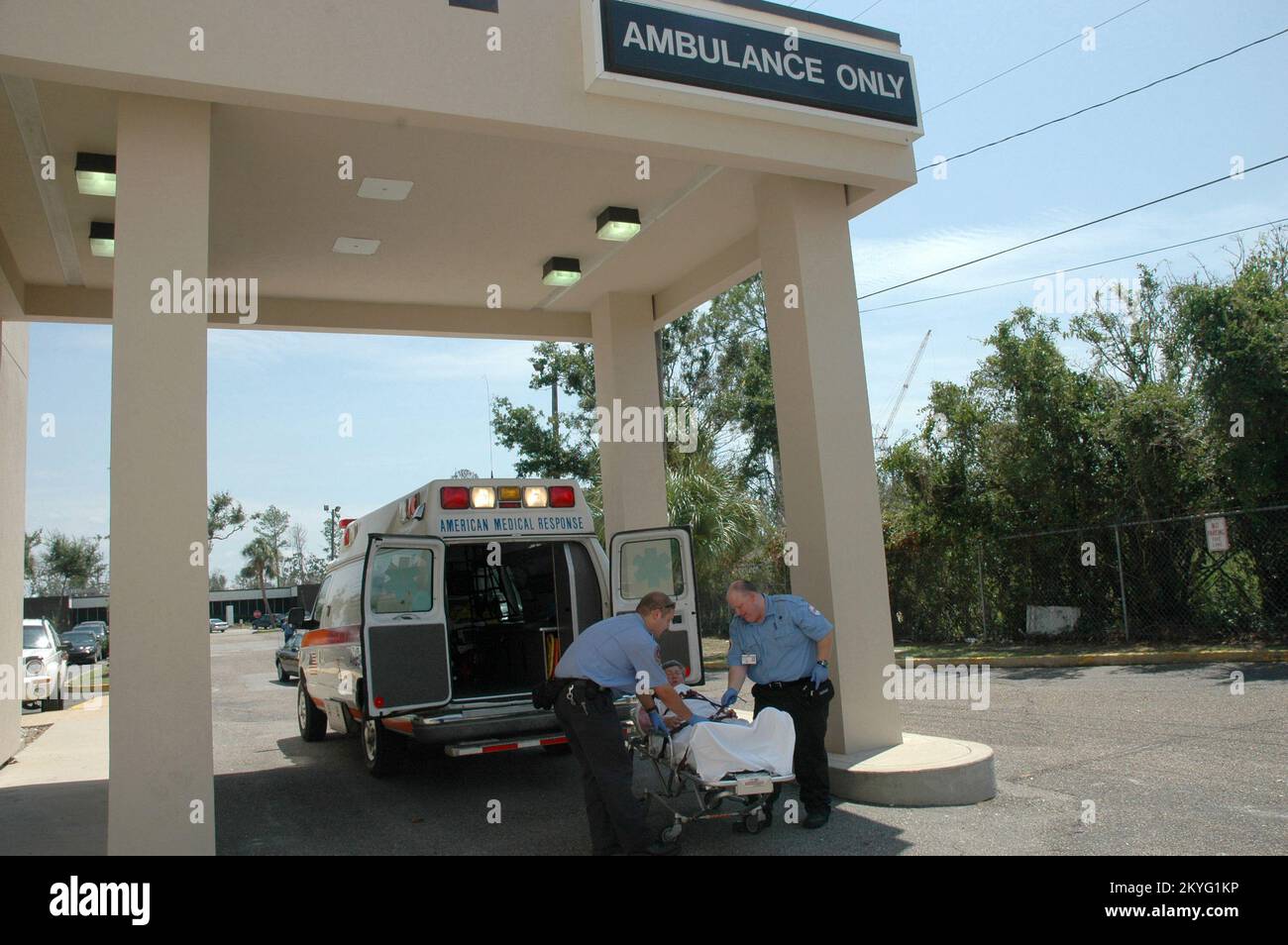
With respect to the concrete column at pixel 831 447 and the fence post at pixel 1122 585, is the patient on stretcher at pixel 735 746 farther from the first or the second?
the fence post at pixel 1122 585

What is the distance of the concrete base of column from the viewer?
269 inches

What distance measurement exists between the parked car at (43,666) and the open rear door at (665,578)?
38.5 feet

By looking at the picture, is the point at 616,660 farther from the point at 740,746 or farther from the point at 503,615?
the point at 503,615

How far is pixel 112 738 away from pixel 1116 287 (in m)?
17.1

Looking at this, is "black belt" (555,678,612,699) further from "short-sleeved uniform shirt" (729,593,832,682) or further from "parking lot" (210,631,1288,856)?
"parking lot" (210,631,1288,856)

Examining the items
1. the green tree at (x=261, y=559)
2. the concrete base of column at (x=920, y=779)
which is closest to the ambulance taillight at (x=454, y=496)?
the concrete base of column at (x=920, y=779)

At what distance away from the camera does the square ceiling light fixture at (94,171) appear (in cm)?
746

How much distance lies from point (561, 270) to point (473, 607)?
387cm

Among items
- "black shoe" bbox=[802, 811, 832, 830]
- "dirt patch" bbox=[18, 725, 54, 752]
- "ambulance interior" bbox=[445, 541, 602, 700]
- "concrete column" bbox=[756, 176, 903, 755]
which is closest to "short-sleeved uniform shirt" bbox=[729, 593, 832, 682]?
"black shoe" bbox=[802, 811, 832, 830]

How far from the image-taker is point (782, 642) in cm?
665

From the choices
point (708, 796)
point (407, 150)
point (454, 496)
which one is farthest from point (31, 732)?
point (708, 796)
